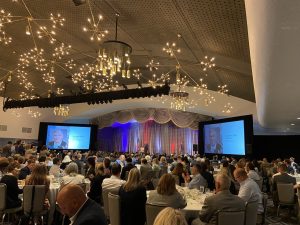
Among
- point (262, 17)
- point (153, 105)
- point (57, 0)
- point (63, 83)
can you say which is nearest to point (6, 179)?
point (57, 0)

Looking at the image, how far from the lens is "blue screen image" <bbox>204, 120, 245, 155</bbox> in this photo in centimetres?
1333

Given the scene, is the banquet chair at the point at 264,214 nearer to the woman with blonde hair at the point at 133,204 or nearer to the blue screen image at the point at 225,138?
the woman with blonde hair at the point at 133,204

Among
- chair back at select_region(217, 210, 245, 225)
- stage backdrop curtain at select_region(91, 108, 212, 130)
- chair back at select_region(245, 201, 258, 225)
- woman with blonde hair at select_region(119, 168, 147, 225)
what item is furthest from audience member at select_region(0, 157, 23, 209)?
stage backdrop curtain at select_region(91, 108, 212, 130)

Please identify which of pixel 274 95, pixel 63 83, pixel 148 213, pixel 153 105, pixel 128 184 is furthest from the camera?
pixel 153 105

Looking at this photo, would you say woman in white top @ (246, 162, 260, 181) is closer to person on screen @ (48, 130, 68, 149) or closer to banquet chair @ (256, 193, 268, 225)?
banquet chair @ (256, 193, 268, 225)

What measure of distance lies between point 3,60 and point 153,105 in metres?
9.34

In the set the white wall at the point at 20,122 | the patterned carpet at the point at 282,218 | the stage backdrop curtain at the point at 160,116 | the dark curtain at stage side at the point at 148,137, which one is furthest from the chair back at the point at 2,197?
the dark curtain at stage side at the point at 148,137

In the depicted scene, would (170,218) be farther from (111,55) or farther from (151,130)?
(151,130)

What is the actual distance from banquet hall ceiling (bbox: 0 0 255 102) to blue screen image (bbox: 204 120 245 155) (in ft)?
11.0

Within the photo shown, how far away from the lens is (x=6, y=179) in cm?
494

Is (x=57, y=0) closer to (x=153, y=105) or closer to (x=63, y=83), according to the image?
(x=63, y=83)

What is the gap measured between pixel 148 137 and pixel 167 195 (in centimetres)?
1627

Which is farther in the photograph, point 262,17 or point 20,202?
point 20,202

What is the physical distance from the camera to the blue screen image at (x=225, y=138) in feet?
43.7
